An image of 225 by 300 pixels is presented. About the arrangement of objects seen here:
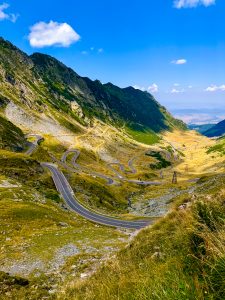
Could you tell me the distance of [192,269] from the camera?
25.2 ft

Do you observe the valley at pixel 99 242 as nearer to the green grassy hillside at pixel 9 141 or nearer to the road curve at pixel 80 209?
the road curve at pixel 80 209

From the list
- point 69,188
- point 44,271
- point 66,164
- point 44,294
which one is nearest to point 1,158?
point 69,188

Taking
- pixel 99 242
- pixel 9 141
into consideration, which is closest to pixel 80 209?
pixel 99 242

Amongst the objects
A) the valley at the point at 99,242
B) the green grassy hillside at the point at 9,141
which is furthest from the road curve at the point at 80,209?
the green grassy hillside at the point at 9,141

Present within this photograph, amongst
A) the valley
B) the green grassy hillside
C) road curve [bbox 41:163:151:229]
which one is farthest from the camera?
the green grassy hillside

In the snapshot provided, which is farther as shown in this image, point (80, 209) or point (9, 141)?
point (9, 141)

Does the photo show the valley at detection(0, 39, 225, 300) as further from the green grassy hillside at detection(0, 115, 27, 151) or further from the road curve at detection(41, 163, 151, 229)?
the green grassy hillside at detection(0, 115, 27, 151)

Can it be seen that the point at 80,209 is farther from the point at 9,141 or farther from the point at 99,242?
the point at 9,141

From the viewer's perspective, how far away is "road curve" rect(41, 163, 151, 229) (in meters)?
86.6

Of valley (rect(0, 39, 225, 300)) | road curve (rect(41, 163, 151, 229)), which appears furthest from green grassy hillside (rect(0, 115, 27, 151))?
road curve (rect(41, 163, 151, 229))

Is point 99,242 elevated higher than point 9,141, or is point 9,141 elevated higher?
point 9,141

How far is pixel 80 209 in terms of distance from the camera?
101562mm

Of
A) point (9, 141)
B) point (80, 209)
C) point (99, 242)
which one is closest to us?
point (99, 242)

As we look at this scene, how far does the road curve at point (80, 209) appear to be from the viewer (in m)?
86.6
